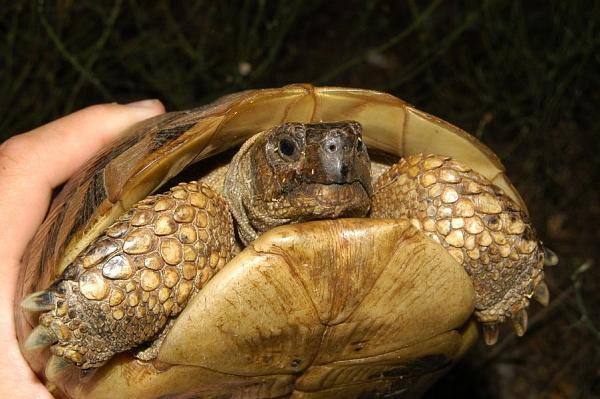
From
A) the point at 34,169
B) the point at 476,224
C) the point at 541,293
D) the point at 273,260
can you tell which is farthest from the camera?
the point at 34,169

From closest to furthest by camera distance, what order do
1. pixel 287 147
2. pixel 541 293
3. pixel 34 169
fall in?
pixel 287 147, pixel 541 293, pixel 34 169

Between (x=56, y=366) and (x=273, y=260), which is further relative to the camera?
(x=56, y=366)

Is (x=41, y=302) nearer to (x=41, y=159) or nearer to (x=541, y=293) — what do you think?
(x=41, y=159)

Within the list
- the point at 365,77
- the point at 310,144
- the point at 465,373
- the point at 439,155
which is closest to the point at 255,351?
the point at 310,144

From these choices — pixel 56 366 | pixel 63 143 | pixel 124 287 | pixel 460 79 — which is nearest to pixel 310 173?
pixel 124 287

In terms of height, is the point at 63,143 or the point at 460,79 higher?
the point at 63,143

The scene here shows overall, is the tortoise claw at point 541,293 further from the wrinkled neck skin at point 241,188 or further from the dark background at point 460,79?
the dark background at point 460,79

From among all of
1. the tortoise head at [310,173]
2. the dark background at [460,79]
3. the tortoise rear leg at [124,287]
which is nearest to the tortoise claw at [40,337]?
the tortoise rear leg at [124,287]

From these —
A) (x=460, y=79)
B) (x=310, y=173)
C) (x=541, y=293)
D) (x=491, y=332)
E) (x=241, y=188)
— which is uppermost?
(x=310, y=173)
